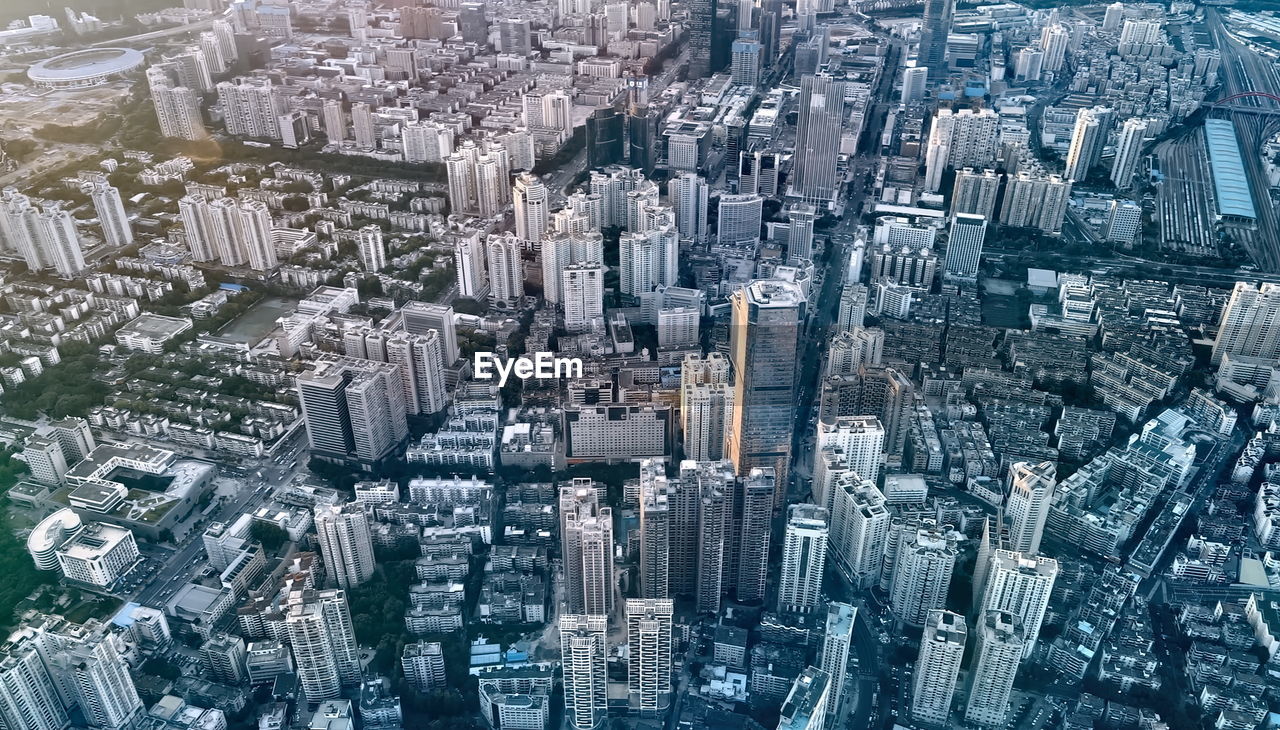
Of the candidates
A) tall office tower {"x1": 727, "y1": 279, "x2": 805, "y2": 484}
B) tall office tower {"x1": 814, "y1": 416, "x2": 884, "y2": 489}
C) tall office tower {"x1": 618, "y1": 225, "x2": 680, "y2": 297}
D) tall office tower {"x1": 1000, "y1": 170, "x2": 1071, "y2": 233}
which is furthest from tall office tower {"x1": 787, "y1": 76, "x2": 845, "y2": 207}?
tall office tower {"x1": 727, "y1": 279, "x2": 805, "y2": 484}

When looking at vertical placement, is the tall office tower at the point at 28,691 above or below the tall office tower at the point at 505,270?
below

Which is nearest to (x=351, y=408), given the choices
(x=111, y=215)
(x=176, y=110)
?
(x=111, y=215)

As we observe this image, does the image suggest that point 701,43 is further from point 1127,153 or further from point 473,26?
point 1127,153

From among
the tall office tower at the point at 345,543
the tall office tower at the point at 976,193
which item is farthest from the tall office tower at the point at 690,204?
the tall office tower at the point at 345,543

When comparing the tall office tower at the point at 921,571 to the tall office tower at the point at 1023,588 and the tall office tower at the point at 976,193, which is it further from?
the tall office tower at the point at 976,193

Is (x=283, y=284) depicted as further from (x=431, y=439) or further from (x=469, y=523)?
(x=469, y=523)
